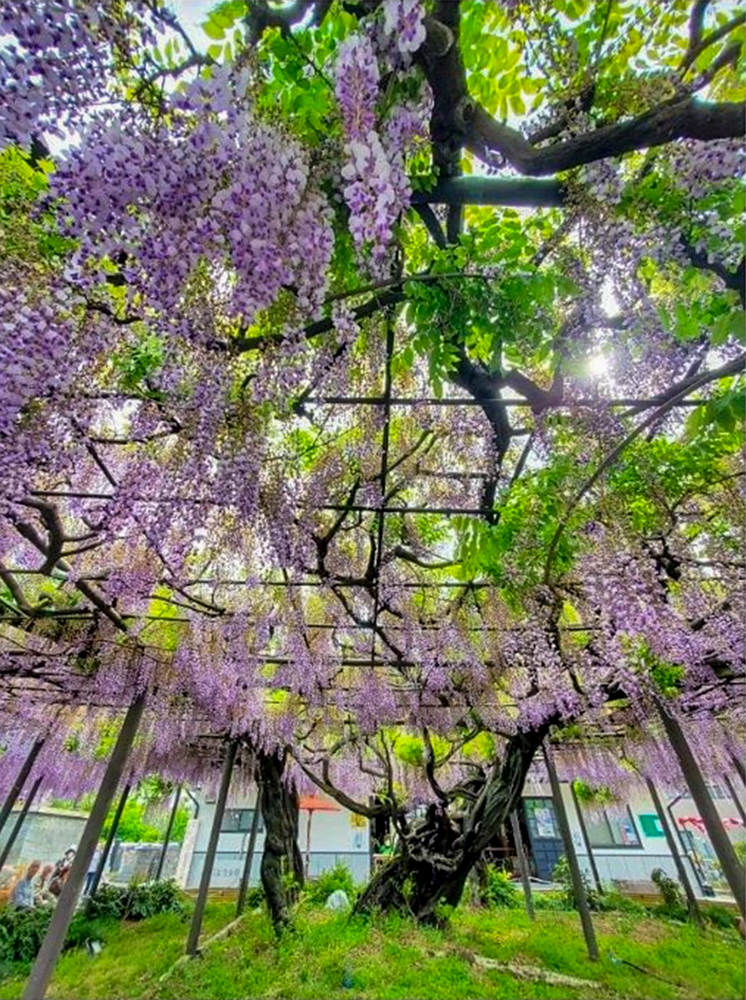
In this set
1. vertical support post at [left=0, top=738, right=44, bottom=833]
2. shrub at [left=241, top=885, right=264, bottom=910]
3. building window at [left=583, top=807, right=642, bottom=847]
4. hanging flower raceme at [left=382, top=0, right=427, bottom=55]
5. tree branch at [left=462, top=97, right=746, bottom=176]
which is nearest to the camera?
hanging flower raceme at [left=382, top=0, right=427, bottom=55]

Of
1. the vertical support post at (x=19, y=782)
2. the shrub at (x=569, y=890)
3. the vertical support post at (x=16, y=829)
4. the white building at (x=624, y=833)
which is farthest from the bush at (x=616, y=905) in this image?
the vertical support post at (x=19, y=782)

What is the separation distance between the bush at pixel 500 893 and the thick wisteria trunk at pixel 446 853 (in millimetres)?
4630

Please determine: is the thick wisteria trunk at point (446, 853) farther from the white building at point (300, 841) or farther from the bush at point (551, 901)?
the white building at point (300, 841)

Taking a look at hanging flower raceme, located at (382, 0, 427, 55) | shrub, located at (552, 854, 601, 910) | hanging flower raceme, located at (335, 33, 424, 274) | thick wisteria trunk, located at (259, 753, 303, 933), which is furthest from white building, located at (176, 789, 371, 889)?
hanging flower raceme, located at (382, 0, 427, 55)

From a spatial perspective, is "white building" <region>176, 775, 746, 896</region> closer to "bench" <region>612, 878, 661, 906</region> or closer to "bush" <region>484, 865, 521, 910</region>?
"bench" <region>612, 878, 661, 906</region>

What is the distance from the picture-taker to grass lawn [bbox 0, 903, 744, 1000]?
4695 millimetres

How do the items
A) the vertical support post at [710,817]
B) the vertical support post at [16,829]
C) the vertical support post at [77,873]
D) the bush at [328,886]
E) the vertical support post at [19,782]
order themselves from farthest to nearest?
the bush at [328,886], the vertical support post at [16,829], the vertical support post at [19,782], the vertical support post at [710,817], the vertical support post at [77,873]

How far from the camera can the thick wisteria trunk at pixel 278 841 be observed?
6.86 m

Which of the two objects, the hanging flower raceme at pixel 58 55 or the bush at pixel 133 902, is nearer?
the hanging flower raceme at pixel 58 55

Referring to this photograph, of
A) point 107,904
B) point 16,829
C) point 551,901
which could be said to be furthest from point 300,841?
point 16,829

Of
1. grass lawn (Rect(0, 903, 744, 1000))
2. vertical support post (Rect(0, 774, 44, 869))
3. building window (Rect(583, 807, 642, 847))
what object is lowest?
grass lawn (Rect(0, 903, 744, 1000))

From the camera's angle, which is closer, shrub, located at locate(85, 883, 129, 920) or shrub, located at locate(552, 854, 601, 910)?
shrub, located at locate(85, 883, 129, 920)

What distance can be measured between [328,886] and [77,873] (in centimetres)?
606

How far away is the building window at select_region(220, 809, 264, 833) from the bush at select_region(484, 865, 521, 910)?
22.2 ft
